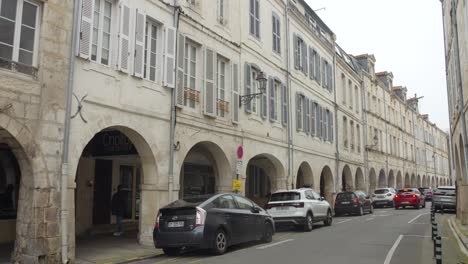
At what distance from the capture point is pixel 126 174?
1714cm

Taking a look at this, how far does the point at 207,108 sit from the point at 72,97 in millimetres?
5820

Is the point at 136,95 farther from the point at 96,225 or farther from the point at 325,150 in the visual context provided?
the point at 325,150

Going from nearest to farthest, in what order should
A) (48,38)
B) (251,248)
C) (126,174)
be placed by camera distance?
1. (48,38)
2. (251,248)
3. (126,174)

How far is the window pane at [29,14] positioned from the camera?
945 centimetres

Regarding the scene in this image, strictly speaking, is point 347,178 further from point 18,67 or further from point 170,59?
point 18,67

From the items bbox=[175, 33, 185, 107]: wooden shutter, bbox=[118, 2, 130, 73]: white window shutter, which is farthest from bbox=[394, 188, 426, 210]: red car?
bbox=[118, 2, 130, 73]: white window shutter

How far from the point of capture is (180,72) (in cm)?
1415

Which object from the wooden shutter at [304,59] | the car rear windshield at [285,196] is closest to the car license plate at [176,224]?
the car rear windshield at [285,196]

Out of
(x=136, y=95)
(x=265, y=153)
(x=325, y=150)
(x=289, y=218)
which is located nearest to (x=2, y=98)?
(x=136, y=95)

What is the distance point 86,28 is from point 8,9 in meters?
1.95

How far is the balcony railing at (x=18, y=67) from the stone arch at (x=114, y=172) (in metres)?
1.87

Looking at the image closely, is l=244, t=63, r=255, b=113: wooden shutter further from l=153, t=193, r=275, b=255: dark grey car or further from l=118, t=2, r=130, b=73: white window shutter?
l=118, t=2, r=130, b=73: white window shutter

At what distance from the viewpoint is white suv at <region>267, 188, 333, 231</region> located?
15977mm

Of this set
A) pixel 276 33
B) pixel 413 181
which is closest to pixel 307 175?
pixel 276 33
